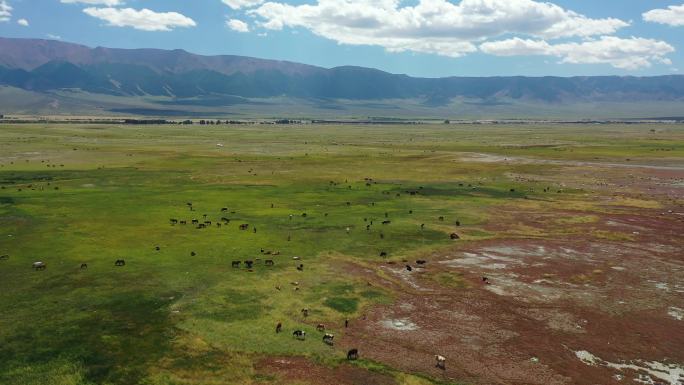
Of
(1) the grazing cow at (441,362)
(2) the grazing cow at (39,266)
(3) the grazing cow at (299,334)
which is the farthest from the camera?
(2) the grazing cow at (39,266)

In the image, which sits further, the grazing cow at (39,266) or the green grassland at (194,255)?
the grazing cow at (39,266)

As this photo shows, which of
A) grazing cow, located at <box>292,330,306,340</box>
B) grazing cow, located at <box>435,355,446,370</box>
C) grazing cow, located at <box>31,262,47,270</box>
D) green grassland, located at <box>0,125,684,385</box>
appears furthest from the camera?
grazing cow, located at <box>31,262,47,270</box>

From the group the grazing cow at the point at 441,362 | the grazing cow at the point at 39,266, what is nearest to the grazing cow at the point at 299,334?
the grazing cow at the point at 441,362

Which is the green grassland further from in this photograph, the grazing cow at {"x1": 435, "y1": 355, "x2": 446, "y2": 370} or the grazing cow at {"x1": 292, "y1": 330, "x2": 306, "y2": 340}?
the grazing cow at {"x1": 435, "y1": 355, "x2": 446, "y2": 370}

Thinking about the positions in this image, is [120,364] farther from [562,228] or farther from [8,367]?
[562,228]

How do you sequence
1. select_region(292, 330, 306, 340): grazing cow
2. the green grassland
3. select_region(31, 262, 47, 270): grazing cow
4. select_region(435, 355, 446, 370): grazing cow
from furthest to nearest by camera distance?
select_region(31, 262, 47, 270): grazing cow, select_region(292, 330, 306, 340): grazing cow, the green grassland, select_region(435, 355, 446, 370): grazing cow

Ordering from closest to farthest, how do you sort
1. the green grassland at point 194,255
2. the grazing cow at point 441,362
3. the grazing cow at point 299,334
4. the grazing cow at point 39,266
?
the grazing cow at point 441,362
the green grassland at point 194,255
the grazing cow at point 299,334
the grazing cow at point 39,266

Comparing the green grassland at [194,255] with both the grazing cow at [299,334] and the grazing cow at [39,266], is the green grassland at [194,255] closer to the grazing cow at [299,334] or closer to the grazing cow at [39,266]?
the grazing cow at [299,334]

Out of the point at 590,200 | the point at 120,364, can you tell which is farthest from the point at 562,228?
the point at 120,364

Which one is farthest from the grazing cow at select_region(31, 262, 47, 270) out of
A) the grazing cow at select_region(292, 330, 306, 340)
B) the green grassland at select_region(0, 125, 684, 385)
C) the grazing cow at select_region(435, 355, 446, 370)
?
the grazing cow at select_region(435, 355, 446, 370)
